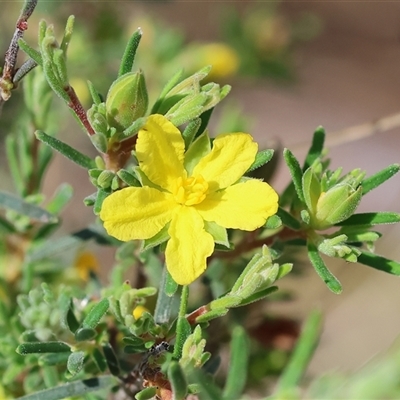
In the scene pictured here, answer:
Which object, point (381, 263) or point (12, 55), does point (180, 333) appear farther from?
point (12, 55)

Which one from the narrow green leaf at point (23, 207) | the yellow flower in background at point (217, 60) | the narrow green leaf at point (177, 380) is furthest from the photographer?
the yellow flower in background at point (217, 60)

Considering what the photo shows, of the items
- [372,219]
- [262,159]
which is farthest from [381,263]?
[262,159]

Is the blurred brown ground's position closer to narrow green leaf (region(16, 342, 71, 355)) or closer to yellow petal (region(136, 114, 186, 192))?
narrow green leaf (region(16, 342, 71, 355))

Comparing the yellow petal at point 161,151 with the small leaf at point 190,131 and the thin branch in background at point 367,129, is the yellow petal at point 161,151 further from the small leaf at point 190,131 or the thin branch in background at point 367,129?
the thin branch in background at point 367,129

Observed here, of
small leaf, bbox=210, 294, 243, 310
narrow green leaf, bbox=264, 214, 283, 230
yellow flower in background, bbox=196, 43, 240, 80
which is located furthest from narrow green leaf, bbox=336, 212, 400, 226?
yellow flower in background, bbox=196, 43, 240, 80

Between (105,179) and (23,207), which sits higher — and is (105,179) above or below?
above

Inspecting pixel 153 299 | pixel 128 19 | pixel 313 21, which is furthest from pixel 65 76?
pixel 313 21

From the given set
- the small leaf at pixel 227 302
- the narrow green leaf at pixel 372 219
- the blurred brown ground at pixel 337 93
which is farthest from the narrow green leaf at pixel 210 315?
the blurred brown ground at pixel 337 93
